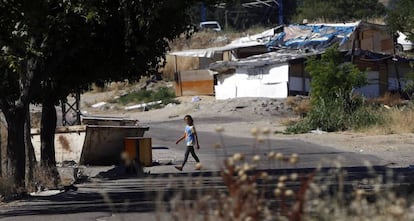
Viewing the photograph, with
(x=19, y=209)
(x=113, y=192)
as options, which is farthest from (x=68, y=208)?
(x=113, y=192)

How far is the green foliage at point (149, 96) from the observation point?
6060cm

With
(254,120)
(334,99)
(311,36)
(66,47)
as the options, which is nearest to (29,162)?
(66,47)

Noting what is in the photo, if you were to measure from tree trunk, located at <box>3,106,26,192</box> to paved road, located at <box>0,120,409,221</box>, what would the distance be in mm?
717

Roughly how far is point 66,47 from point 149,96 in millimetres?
43937

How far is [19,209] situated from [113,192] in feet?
9.31

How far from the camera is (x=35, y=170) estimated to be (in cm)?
2095

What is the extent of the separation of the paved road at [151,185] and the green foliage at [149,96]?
26.6 meters

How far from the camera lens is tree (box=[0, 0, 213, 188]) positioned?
51.9ft

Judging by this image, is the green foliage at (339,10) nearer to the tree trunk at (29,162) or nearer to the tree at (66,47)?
the tree at (66,47)

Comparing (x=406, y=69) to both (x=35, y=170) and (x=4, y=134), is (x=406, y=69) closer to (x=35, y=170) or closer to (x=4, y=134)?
(x=4, y=134)

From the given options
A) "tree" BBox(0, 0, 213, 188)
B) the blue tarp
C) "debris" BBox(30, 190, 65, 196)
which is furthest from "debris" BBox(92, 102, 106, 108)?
"debris" BBox(30, 190, 65, 196)

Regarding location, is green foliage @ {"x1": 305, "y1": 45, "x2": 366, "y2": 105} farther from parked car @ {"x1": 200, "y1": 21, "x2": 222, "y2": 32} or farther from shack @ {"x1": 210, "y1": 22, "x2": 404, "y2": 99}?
parked car @ {"x1": 200, "y1": 21, "x2": 222, "y2": 32}

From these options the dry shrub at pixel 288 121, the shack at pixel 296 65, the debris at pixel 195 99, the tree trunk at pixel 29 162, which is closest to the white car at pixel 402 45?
the shack at pixel 296 65

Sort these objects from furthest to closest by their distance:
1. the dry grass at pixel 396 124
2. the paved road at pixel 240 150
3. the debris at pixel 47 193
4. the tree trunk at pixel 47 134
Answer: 1. the dry grass at pixel 396 124
2. the paved road at pixel 240 150
3. the tree trunk at pixel 47 134
4. the debris at pixel 47 193
